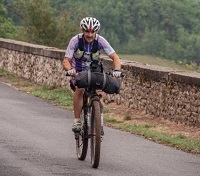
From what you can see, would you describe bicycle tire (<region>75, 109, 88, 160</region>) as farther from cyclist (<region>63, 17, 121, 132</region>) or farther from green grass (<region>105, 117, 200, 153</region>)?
green grass (<region>105, 117, 200, 153</region>)

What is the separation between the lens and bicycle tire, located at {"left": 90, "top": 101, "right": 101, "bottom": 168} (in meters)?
8.34

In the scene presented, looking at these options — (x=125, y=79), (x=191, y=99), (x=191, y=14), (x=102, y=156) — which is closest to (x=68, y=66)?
(x=102, y=156)

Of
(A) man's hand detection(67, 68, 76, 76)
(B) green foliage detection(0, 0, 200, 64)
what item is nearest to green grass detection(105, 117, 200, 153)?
(A) man's hand detection(67, 68, 76, 76)

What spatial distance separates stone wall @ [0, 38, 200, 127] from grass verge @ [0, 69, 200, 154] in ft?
1.44

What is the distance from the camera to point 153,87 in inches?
564

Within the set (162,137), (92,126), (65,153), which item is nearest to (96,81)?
(92,126)

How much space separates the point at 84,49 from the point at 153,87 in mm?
5392

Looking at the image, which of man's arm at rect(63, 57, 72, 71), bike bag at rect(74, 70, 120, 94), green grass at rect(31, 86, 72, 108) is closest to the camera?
bike bag at rect(74, 70, 120, 94)

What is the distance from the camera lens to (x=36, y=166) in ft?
27.1

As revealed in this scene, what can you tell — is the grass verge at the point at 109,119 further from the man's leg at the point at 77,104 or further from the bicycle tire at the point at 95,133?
the bicycle tire at the point at 95,133

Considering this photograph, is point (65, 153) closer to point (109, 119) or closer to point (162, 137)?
point (162, 137)

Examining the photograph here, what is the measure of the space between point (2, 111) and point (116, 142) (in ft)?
12.3

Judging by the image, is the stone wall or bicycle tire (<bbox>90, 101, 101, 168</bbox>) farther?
the stone wall

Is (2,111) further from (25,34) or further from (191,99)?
(25,34)
